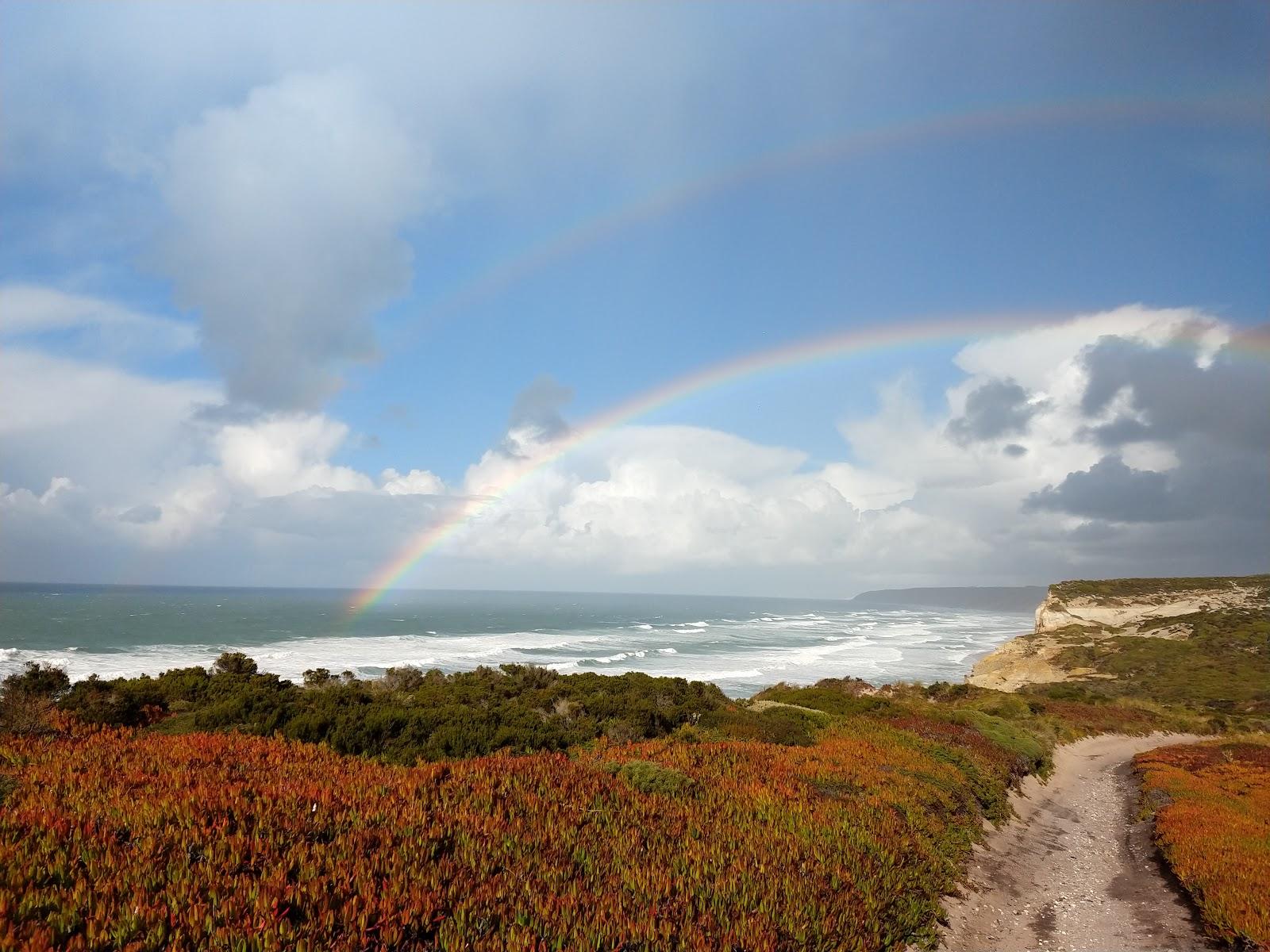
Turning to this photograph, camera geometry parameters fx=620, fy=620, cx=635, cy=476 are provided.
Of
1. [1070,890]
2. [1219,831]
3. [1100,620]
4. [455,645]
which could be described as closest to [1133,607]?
[1100,620]

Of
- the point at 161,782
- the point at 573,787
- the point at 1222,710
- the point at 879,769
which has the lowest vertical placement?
the point at 1222,710

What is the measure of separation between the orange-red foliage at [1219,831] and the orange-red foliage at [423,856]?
387 centimetres

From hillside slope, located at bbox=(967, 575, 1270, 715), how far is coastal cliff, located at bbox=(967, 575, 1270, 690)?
0.11m

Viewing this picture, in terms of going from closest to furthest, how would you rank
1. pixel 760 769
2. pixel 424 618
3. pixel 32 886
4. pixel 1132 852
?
pixel 32 886
pixel 760 769
pixel 1132 852
pixel 424 618


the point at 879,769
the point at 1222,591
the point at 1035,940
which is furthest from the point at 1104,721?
the point at 1222,591

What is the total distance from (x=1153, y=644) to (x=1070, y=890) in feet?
235

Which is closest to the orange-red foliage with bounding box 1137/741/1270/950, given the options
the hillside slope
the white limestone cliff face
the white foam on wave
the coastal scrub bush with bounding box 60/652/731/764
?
the coastal scrub bush with bounding box 60/652/731/764

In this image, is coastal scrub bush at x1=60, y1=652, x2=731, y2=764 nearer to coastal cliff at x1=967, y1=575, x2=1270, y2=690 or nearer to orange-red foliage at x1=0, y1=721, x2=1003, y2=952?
orange-red foliage at x1=0, y1=721, x2=1003, y2=952

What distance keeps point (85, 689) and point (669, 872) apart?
14.0m

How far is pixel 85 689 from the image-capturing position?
1324cm

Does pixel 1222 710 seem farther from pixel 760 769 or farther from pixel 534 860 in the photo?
pixel 534 860

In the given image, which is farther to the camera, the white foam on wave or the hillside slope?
the white foam on wave

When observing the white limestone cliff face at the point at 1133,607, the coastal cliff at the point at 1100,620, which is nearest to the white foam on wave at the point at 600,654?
the coastal cliff at the point at 1100,620

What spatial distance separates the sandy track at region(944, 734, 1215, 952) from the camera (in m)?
8.96
